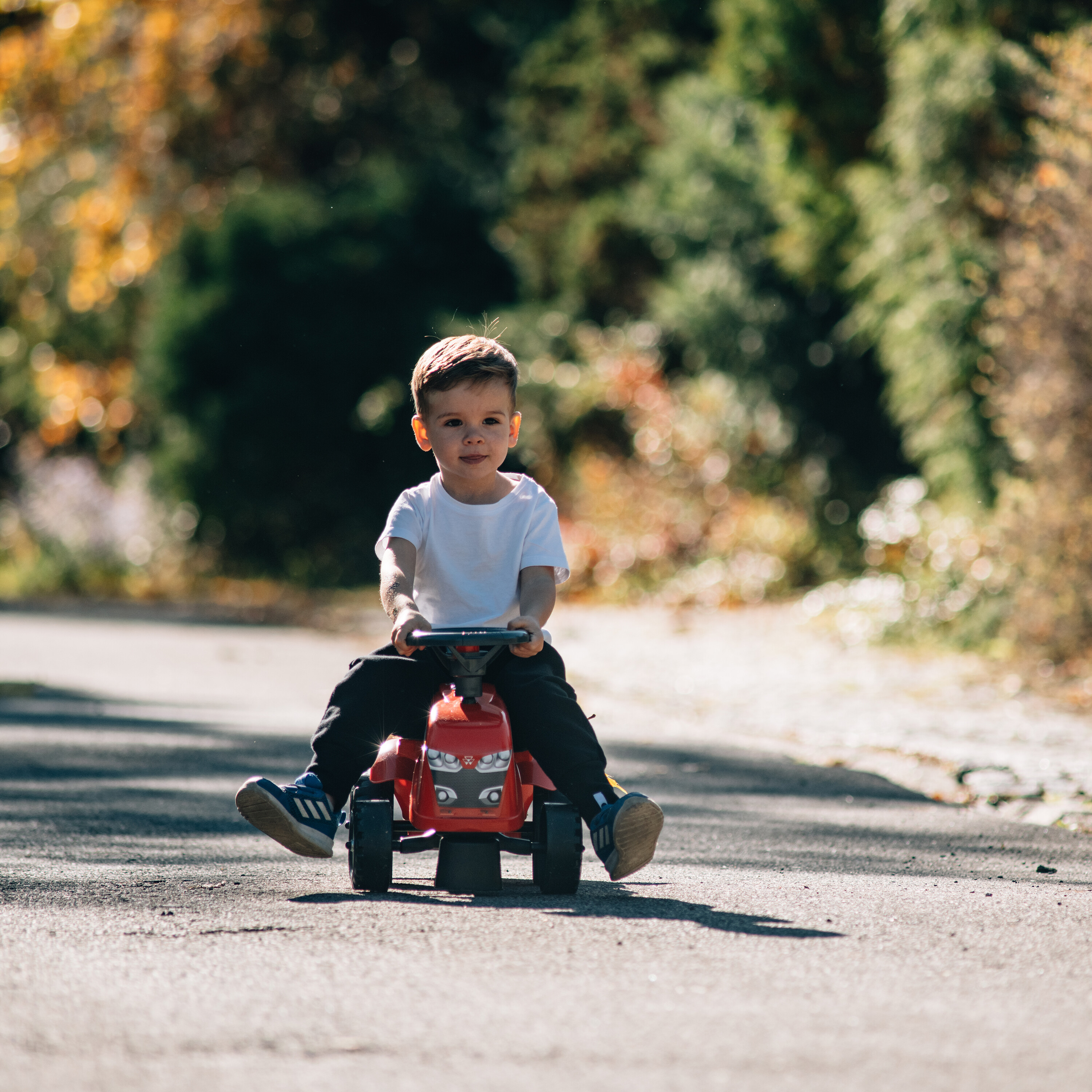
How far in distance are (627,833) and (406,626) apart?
2.66 feet

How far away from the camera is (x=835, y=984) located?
11.4 feet

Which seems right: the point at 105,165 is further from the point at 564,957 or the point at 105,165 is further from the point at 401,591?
the point at 564,957

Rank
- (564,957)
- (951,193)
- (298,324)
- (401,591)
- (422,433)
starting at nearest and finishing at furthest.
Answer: (564,957) < (401,591) < (422,433) < (951,193) < (298,324)

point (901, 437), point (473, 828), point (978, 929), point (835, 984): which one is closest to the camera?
point (835, 984)

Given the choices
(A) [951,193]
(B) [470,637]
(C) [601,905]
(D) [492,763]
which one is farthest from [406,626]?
(A) [951,193]

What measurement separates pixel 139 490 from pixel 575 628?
10401mm

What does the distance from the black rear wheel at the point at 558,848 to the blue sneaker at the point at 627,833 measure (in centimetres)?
8

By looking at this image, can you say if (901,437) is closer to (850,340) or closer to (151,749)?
(850,340)

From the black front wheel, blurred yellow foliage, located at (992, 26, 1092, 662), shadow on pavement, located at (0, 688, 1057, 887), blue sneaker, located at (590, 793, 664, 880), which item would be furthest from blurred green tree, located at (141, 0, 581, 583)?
blue sneaker, located at (590, 793, 664, 880)

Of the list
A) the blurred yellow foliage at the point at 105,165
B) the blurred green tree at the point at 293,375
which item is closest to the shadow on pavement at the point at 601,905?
the blurred yellow foliage at the point at 105,165

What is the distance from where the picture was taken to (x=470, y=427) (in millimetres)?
4672

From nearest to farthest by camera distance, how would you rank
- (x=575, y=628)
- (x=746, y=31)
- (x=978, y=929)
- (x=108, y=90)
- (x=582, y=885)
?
(x=978, y=929) → (x=582, y=885) → (x=575, y=628) → (x=746, y=31) → (x=108, y=90)

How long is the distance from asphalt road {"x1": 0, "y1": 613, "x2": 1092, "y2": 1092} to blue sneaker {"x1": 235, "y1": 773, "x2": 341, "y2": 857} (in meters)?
0.16

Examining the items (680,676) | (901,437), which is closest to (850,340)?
(901,437)
